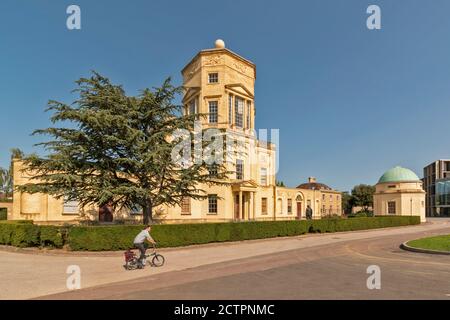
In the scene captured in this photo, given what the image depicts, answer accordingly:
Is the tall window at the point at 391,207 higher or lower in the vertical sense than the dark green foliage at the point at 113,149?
lower

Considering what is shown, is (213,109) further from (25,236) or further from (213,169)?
(25,236)

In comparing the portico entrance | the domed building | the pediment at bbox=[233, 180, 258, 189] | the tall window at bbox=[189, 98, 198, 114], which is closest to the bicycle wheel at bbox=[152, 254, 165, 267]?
the pediment at bbox=[233, 180, 258, 189]

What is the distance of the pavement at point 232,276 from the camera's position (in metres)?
8.54

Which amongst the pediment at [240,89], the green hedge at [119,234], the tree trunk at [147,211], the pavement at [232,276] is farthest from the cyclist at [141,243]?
the pediment at [240,89]

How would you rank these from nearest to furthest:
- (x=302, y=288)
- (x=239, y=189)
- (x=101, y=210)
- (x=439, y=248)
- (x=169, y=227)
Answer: (x=302, y=288) → (x=439, y=248) → (x=169, y=227) → (x=101, y=210) → (x=239, y=189)

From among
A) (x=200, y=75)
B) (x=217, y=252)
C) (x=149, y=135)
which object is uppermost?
(x=200, y=75)

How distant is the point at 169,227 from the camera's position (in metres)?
19.2

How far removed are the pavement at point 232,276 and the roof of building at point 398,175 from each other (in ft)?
140

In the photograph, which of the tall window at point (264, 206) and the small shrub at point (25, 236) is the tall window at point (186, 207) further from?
the small shrub at point (25, 236)

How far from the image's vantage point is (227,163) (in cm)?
3528
